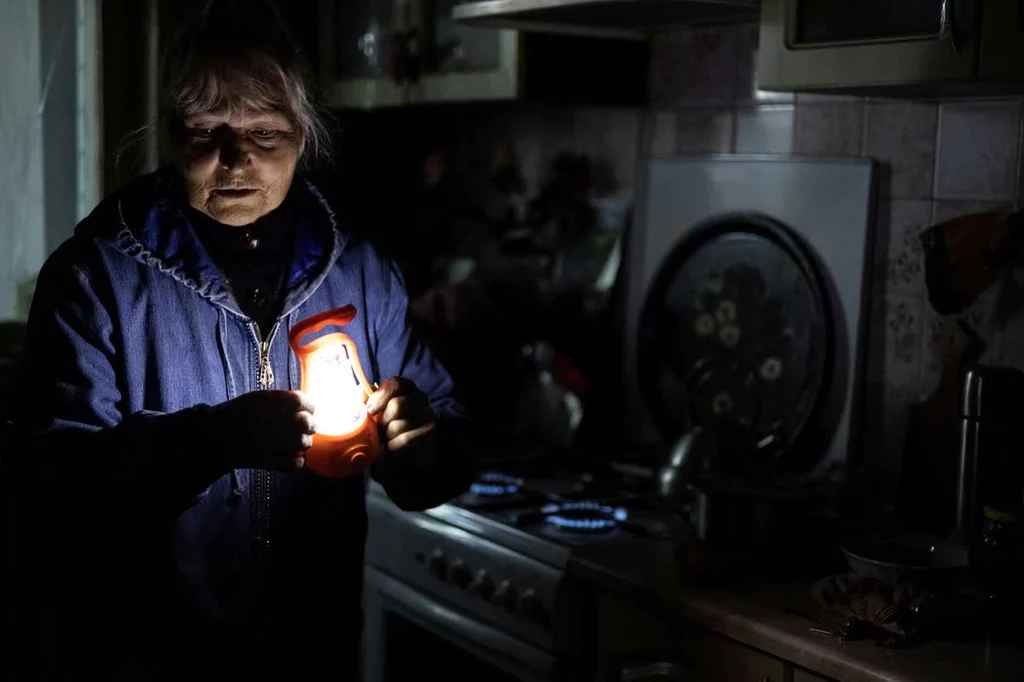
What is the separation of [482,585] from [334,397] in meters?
0.69

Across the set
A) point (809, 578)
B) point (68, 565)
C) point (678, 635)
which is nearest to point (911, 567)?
point (809, 578)

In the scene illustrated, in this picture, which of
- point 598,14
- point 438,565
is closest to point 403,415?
point 438,565

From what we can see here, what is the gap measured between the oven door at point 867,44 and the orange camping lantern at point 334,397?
76 centimetres

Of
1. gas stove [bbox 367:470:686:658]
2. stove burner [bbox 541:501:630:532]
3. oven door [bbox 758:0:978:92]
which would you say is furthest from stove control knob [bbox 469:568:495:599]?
oven door [bbox 758:0:978:92]

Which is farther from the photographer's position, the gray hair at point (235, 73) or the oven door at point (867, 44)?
the oven door at point (867, 44)

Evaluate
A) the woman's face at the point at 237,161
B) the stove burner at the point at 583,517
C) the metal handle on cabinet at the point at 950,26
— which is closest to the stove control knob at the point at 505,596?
the stove burner at the point at 583,517

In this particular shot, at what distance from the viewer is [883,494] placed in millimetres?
2047

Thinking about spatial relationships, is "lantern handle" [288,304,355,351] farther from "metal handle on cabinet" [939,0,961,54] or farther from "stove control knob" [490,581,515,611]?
"metal handle on cabinet" [939,0,961,54]

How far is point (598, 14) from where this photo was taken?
2104 millimetres

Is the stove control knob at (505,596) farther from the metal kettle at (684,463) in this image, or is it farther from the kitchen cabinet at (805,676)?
the kitchen cabinet at (805,676)

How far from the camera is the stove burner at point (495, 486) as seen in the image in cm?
211

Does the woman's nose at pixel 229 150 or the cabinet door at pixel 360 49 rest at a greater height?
the cabinet door at pixel 360 49

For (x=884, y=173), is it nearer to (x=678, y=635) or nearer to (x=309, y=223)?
(x=678, y=635)

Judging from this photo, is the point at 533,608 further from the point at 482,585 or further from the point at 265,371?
the point at 265,371
